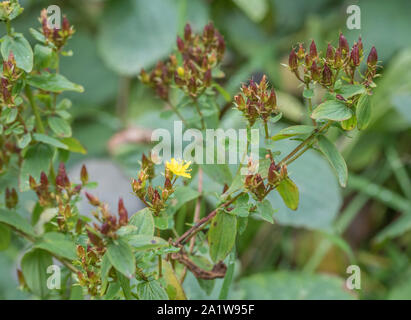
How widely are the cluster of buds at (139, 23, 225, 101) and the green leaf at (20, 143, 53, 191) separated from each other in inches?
6.1

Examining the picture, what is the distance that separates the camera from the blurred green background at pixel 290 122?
3.82 feet

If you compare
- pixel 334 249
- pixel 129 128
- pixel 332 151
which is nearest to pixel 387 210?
pixel 334 249

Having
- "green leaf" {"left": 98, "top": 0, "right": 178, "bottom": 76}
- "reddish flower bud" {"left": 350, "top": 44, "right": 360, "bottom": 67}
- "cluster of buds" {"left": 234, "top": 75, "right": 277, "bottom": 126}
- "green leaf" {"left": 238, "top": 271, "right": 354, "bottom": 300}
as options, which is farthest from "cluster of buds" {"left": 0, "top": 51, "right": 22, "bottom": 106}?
"green leaf" {"left": 98, "top": 0, "right": 178, "bottom": 76}

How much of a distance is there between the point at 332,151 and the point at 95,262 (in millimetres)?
256

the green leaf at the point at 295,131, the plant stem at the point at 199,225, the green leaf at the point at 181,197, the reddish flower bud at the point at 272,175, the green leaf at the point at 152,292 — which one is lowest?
the green leaf at the point at 152,292

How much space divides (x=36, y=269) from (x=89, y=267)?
16cm

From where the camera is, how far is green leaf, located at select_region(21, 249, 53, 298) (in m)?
0.63

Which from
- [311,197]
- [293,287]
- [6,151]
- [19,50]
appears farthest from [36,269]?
[311,197]

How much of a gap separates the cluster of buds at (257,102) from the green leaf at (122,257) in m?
0.17

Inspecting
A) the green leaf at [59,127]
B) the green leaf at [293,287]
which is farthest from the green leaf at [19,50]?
the green leaf at [293,287]

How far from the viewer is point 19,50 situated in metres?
0.55

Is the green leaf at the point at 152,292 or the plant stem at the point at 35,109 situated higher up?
the plant stem at the point at 35,109

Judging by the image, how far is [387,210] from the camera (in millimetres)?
1478

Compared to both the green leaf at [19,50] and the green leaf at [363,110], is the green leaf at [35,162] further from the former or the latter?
the green leaf at [363,110]
